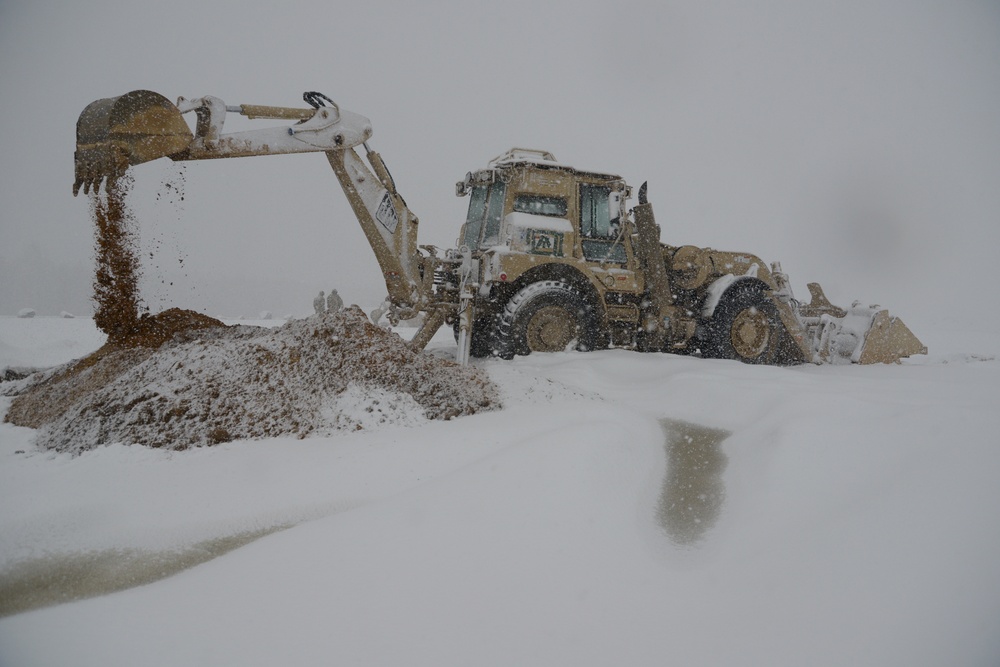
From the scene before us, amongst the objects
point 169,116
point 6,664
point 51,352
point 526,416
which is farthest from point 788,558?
point 51,352

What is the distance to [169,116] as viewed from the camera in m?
4.18

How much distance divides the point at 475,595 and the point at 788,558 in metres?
1.09

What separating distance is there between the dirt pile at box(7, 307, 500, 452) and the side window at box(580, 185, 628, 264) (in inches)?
114

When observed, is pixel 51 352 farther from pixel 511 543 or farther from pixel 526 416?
pixel 511 543

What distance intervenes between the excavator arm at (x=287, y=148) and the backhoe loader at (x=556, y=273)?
2 centimetres

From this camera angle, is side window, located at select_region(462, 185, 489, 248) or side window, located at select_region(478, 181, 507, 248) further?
side window, located at select_region(462, 185, 489, 248)

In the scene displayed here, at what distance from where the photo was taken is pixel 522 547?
172 centimetres

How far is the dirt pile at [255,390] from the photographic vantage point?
2.71 meters

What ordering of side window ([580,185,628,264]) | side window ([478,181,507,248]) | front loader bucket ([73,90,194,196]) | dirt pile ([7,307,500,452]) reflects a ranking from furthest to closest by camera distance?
side window ([580,185,628,264]), side window ([478,181,507,248]), front loader bucket ([73,90,194,196]), dirt pile ([7,307,500,452])

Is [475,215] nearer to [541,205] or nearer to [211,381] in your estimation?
[541,205]

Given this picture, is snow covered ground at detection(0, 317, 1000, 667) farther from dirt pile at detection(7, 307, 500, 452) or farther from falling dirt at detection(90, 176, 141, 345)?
falling dirt at detection(90, 176, 141, 345)

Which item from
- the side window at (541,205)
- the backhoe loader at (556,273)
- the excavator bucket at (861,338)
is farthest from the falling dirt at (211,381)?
the excavator bucket at (861,338)

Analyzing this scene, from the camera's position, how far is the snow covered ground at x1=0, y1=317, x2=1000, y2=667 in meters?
1.28

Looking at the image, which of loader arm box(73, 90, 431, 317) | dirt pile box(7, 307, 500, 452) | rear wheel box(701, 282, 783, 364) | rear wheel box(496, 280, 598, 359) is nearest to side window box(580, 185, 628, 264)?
rear wheel box(496, 280, 598, 359)
